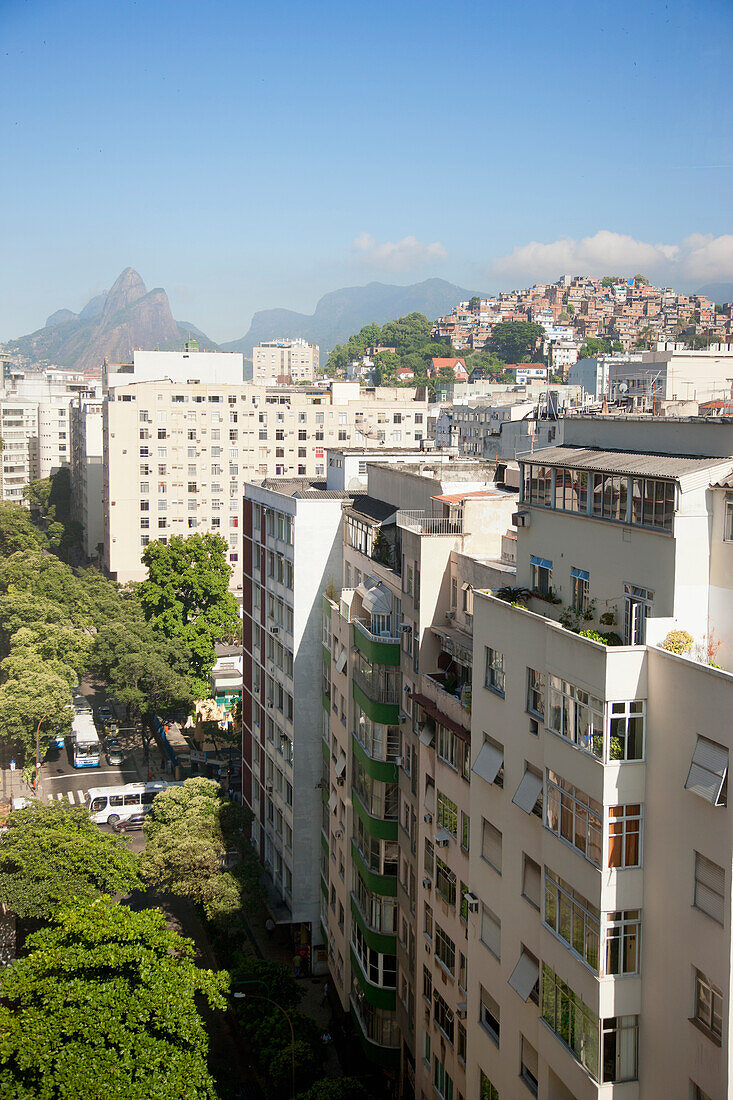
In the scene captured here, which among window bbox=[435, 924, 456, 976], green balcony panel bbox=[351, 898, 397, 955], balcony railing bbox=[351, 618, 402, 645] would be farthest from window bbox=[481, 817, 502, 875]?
green balcony panel bbox=[351, 898, 397, 955]

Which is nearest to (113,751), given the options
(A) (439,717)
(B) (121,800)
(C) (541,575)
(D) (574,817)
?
(B) (121,800)

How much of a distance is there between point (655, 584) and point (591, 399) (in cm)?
4181

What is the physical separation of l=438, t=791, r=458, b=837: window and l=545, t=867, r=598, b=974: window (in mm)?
4726

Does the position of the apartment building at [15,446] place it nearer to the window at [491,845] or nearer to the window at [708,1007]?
the window at [491,845]

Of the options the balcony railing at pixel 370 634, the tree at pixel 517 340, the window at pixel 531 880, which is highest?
the tree at pixel 517 340

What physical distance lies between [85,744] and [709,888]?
Result: 4408cm

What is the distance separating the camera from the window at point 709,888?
11570mm

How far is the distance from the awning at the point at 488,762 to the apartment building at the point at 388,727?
7.89 ft

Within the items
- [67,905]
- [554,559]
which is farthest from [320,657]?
[554,559]

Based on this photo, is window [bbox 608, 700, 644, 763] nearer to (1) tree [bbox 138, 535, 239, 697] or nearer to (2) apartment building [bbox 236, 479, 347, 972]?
(2) apartment building [bbox 236, 479, 347, 972]

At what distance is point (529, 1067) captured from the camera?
15.8 m

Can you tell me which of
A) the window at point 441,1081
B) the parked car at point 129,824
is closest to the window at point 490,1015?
the window at point 441,1081

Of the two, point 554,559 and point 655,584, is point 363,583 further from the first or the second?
point 655,584

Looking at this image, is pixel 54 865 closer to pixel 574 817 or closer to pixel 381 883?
pixel 381 883
